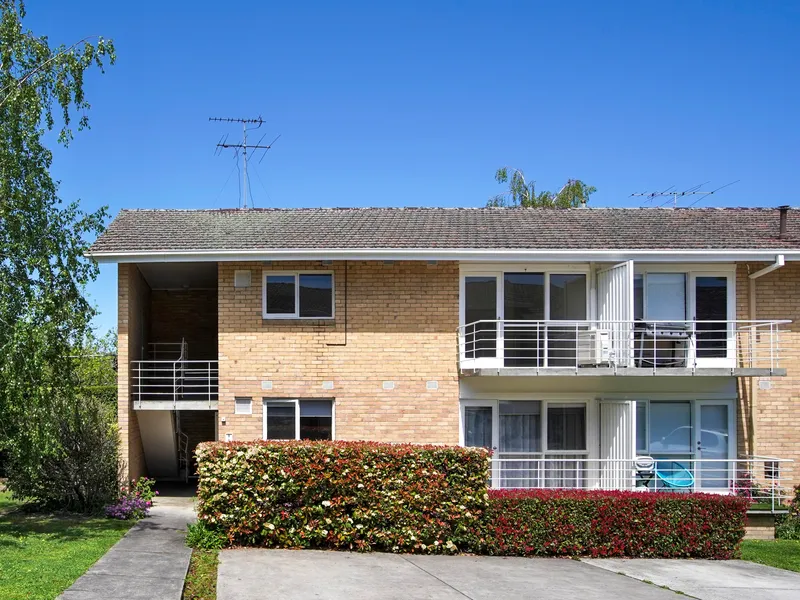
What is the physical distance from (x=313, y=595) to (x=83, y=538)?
4766 millimetres

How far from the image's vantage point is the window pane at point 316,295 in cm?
1741

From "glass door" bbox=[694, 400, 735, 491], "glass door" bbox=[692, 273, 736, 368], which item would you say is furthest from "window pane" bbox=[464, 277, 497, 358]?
"glass door" bbox=[694, 400, 735, 491]

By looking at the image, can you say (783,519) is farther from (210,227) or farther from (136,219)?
(136,219)

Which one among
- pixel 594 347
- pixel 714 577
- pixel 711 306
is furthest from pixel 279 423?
pixel 711 306

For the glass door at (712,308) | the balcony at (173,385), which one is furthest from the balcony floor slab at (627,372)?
the balcony at (173,385)

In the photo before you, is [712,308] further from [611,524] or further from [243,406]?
[243,406]

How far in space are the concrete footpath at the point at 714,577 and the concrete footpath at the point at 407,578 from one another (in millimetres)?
465

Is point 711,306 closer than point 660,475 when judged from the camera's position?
No

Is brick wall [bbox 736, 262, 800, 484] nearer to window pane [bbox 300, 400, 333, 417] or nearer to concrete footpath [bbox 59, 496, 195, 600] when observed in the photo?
window pane [bbox 300, 400, 333, 417]

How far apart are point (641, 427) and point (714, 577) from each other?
16.0 ft

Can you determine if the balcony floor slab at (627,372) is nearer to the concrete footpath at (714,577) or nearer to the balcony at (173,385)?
the concrete footpath at (714,577)

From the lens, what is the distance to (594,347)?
1730cm

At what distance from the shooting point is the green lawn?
9.91 meters

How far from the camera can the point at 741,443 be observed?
57.7 ft
